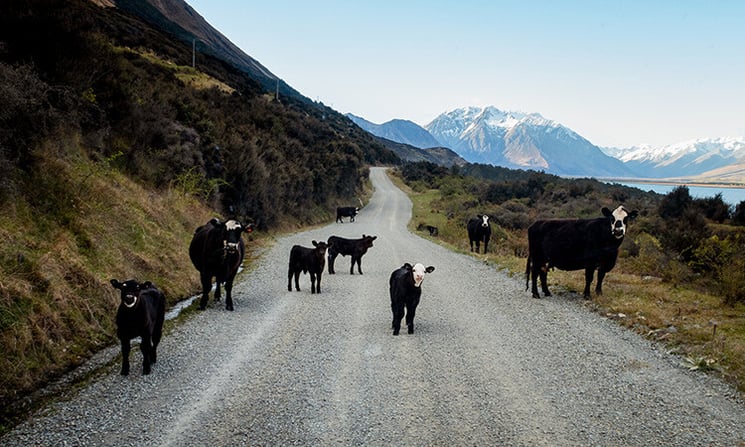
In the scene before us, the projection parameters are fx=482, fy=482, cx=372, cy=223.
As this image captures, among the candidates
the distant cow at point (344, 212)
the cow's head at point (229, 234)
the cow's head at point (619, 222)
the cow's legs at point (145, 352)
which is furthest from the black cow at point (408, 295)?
the distant cow at point (344, 212)

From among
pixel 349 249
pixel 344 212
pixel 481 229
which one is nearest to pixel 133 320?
pixel 349 249

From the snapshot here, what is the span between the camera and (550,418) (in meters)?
5.46

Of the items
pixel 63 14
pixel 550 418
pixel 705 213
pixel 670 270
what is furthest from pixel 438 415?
pixel 705 213

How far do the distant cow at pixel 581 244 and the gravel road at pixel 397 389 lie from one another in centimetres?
177

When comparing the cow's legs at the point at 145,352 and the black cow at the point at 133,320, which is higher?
the black cow at the point at 133,320

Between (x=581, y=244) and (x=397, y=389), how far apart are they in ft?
24.7

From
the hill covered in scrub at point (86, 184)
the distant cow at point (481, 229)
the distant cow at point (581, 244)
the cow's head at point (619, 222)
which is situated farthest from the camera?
the distant cow at point (481, 229)

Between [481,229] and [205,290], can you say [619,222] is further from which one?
[481,229]

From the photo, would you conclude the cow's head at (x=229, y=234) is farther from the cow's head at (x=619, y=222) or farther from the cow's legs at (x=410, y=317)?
the cow's head at (x=619, y=222)

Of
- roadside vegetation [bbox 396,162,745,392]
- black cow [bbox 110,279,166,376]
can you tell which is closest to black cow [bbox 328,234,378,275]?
roadside vegetation [bbox 396,162,745,392]

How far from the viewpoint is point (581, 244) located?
11789 millimetres

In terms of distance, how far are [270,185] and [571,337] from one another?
70.5 ft

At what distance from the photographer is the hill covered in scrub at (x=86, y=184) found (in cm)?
713

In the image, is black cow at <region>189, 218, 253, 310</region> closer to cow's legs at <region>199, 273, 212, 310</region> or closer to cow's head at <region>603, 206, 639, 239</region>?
cow's legs at <region>199, 273, 212, 310</region>
